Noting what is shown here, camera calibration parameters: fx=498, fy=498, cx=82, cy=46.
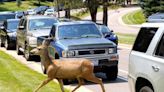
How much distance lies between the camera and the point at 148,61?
27.7 feet

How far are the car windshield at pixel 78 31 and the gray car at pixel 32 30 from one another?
4.84 metres

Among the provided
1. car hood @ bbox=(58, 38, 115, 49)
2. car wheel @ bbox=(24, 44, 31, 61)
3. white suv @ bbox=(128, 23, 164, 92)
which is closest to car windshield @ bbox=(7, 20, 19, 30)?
car wheel @ bbox=(24, 44, 31, 61)

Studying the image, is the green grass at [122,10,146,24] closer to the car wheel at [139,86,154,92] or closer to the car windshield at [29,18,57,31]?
the car windshield at [29,18,57,31]

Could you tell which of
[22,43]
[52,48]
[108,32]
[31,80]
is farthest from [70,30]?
[108,32]

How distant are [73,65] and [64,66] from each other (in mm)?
258

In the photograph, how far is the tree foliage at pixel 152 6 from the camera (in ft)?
197

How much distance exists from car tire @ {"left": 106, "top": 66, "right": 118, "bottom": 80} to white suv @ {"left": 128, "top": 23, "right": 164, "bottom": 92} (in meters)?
5.72

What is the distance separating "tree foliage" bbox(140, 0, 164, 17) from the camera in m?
59.9

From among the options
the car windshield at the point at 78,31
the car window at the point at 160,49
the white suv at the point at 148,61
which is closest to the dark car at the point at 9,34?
the car windshield at the point at 78,31

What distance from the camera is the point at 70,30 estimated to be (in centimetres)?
1616

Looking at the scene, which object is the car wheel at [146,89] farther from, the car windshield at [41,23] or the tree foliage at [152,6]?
the tree foliage at [152,6]

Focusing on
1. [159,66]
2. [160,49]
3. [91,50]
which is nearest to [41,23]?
[91,50]

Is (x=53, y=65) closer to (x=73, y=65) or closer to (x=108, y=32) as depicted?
(x=73, y=65)

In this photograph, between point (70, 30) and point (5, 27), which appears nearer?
point (70, 30)
